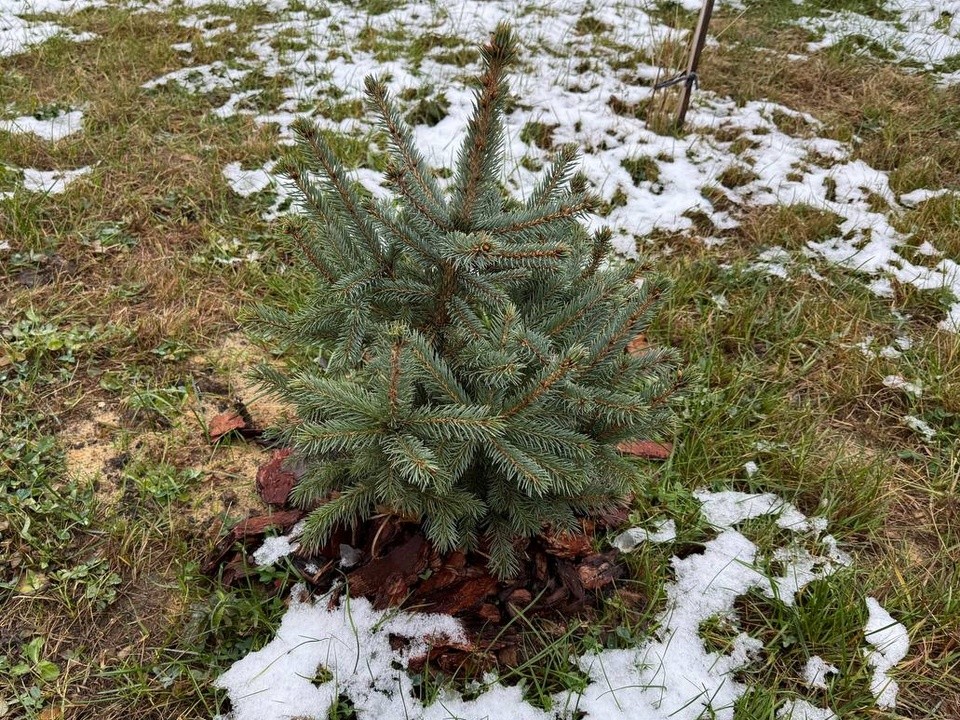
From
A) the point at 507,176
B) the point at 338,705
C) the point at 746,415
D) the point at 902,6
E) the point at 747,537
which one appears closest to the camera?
the point at 338,705

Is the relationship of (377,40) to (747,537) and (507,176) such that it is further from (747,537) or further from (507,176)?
(747,537)

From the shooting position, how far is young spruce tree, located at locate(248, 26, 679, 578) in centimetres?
157

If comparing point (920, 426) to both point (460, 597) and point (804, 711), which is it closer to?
point (804, 711)

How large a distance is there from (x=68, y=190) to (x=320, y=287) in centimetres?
293

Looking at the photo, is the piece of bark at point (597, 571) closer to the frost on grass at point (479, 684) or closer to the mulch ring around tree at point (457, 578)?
the mulch ring around tree at point (457, 578)

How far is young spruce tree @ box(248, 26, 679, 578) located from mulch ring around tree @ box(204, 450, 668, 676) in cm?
13

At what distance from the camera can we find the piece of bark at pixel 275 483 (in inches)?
93.7

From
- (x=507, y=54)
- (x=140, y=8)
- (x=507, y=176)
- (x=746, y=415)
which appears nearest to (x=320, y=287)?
(x=507, y=54)

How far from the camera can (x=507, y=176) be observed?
4273 mm

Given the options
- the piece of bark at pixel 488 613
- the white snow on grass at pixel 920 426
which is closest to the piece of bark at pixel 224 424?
the piece of bark at pixel 488 613

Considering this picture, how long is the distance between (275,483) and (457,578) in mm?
871

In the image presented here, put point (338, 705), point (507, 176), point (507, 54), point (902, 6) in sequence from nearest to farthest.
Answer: point (507, 54), point (338, 705), point (507, 176), point (902, 6)

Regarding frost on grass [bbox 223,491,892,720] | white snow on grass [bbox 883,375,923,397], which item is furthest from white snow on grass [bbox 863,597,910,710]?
white snow on grass [bbox 883,375,923,397]

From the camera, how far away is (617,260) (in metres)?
3.66
